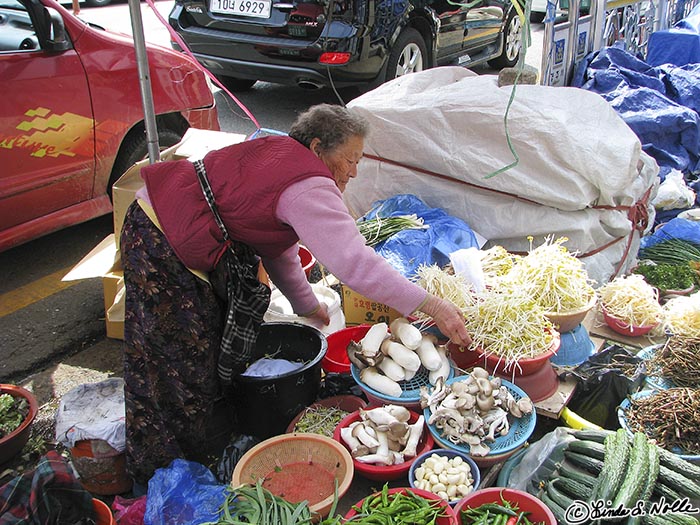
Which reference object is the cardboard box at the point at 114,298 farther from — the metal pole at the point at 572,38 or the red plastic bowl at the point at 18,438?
Result: the metal pole at the point at 572,38

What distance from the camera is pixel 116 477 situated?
283 cm

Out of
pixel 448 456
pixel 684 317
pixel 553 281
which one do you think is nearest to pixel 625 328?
pixel 684 317

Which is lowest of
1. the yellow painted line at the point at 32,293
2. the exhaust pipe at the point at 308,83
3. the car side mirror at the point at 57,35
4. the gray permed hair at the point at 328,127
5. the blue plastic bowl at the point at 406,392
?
the yellow painted line at the point at 32,293

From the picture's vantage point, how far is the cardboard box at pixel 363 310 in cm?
362

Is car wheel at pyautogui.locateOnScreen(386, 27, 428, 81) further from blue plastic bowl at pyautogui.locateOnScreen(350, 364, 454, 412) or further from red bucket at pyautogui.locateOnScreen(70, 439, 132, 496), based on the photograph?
red bucket at pyautogui.locateOnScreen(70, 439, 132, 496)

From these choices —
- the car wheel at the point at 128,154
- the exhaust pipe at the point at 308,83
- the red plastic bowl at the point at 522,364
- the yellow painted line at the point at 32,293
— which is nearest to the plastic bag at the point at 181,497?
the red plastic bowl at the point at 522,364

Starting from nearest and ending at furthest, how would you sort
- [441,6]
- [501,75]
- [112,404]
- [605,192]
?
[112,404] < [605,192] < [501,75] < [441,6]

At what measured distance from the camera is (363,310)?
3.68 m

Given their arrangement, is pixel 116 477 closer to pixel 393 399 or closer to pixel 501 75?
pixel 393 399

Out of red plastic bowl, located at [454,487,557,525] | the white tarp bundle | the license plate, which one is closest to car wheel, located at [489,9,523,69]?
the license plate

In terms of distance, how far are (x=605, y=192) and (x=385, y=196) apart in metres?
1.43

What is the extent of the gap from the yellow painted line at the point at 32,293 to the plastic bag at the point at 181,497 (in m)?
2.24

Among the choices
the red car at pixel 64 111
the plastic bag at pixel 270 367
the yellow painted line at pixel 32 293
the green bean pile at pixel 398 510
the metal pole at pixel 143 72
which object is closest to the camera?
the green bean pile at pixel 398 510

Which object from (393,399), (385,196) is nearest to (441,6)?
(385,196)
